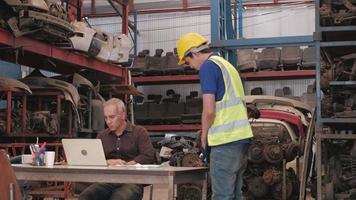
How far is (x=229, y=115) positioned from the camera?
477cm

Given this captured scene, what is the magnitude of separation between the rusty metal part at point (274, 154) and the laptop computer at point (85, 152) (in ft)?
11.2

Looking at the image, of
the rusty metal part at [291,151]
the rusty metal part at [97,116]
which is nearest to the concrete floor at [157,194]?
the rusty metal part at [97,116]

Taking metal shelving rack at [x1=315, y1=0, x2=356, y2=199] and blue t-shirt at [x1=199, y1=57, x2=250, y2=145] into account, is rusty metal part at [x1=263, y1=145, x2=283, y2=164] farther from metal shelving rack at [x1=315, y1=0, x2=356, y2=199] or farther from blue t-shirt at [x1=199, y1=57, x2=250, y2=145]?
blue t-shirt at [x1=199, y1=57, x2=250, y2=145]

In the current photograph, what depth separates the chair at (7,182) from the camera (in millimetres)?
3496

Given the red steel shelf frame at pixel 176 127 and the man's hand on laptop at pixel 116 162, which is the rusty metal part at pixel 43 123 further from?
the red steel shelf frame at pixel 176 127

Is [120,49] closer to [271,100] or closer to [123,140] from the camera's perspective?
[271,100]

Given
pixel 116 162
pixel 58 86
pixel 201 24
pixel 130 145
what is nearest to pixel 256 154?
pixel 130 145

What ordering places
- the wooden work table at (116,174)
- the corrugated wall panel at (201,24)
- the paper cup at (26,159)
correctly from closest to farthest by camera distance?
the wooden work table at (116,174)
the paper cup at (26,159)
the corrugated wall panel at (201,24)

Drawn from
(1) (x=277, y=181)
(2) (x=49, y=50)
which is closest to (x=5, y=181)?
(1) (x=277, y=181)

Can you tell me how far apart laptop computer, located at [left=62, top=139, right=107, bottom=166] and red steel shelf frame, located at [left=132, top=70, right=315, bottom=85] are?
9909 mm

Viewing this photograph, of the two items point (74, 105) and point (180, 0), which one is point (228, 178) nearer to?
point (74, 105)

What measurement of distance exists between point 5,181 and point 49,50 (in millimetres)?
6669

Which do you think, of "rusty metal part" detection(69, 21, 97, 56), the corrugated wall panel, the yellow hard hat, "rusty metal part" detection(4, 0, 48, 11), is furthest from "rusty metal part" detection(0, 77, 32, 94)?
the corrugated wall panel

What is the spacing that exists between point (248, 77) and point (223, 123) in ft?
35.4
